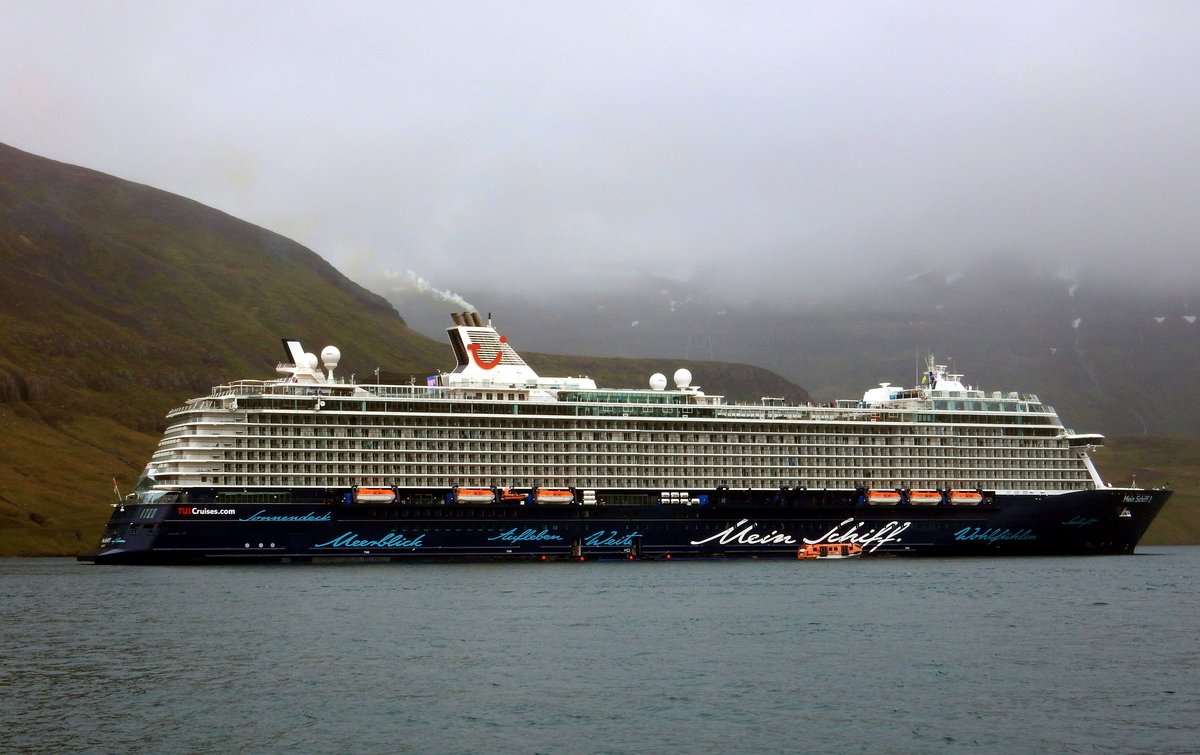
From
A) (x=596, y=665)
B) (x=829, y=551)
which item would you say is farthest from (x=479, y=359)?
(x=596, y=665)

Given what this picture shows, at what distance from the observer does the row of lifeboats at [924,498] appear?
111438mm

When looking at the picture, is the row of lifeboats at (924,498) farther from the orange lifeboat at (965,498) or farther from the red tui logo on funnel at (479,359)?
the red tui logo on funnel at (479,359)

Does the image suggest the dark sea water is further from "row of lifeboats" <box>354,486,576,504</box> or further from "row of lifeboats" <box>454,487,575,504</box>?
"row of lifeboats" <box>454,487,575,504</box>

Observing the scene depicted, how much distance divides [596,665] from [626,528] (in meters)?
52.0

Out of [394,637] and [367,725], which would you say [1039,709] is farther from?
[394,637]

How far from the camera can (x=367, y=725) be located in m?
43.0

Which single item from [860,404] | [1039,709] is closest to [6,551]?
[860,404]

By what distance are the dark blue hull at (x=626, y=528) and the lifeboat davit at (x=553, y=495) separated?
21.0 inches

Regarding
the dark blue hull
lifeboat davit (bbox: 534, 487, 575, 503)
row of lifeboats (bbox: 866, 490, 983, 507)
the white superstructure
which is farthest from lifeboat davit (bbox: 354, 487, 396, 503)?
row of lifeboats (bbox: 866, 490, 983, 507)

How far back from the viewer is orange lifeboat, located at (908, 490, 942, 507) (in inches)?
4407

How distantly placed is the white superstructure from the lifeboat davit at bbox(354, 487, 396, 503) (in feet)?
6.61

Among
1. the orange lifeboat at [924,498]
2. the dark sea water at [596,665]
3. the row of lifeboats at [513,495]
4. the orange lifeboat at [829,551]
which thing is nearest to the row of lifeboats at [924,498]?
the orange lifeboat at [924,498]

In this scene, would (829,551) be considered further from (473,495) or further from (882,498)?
(473,495)

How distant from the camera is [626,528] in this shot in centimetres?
10569
